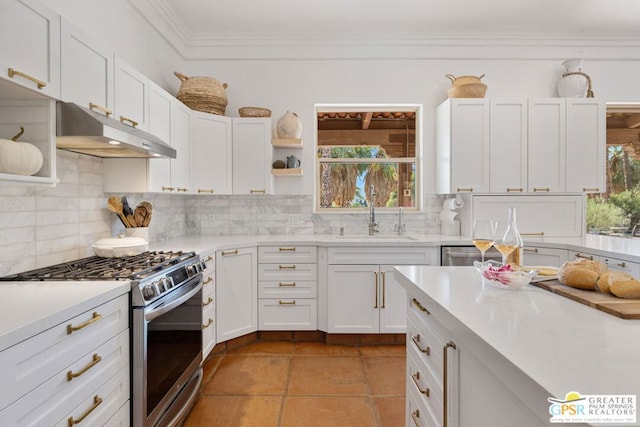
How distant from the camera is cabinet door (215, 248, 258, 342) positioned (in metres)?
2.99

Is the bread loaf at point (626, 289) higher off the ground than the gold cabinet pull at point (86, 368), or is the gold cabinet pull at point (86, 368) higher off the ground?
the bread loaf at point (626, 289)

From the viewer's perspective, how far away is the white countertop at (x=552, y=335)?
645 mm

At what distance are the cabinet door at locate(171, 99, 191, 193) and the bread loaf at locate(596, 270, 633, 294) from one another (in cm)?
275

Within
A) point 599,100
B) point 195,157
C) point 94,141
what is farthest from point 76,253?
point 599,100

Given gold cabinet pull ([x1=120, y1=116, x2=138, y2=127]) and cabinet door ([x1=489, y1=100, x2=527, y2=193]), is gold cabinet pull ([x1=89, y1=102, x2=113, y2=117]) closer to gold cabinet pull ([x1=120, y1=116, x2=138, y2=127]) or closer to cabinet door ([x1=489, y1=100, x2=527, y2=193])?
gold cabinet pull ([x1=120, y1=116, x2=138, y2=127])

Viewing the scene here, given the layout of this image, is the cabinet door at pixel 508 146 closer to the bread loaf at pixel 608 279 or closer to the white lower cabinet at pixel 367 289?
the white lower cabinet at pixel 367 289

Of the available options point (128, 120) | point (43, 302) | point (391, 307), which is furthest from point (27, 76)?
point (391, 307)

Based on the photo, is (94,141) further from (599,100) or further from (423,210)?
(599,100)

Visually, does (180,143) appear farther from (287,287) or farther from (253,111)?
(287,287)

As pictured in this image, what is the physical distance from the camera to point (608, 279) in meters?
1.19

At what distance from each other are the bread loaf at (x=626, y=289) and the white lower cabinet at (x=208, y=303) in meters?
2.31

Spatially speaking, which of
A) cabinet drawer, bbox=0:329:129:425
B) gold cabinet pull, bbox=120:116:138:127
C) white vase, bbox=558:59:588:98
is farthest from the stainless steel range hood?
white vase, bbox=558:59:588:98

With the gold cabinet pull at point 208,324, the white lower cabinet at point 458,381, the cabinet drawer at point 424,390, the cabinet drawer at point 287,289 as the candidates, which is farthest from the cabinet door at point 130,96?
the cabinet drawer at point 424,390

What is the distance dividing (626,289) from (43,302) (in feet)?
6.36
